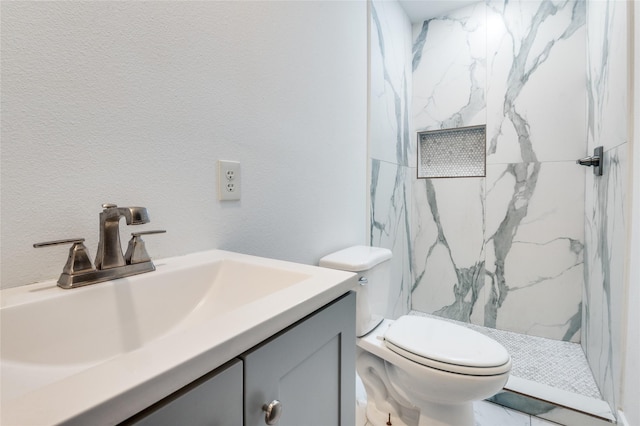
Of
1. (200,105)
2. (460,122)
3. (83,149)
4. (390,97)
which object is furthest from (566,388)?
(83,149)

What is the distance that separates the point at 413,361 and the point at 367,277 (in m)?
0.34

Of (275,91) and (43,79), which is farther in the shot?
(275,91)

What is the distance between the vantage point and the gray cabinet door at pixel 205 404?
31 centimetres

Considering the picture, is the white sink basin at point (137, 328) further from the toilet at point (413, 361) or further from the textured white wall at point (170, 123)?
the toilet at point (413, 361)

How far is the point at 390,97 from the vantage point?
195 cm

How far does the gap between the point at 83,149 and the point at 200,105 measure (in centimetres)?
31

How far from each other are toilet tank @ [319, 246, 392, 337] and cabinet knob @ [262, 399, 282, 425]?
757mm

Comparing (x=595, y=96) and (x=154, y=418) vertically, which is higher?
(x=595, y=96)

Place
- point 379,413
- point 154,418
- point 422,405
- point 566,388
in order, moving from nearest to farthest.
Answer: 1. point 154,418
2. point 422,405
3. point 379,413
4. point 566,388

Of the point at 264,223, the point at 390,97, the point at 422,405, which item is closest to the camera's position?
the point at 264,223

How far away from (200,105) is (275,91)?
0.31 meters

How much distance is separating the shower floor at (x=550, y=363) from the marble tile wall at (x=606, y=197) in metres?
0.07

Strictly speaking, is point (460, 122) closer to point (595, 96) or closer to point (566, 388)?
point (595, 96)

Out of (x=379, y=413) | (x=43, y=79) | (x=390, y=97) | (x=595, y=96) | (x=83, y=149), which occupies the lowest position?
(x=379, y=413)
